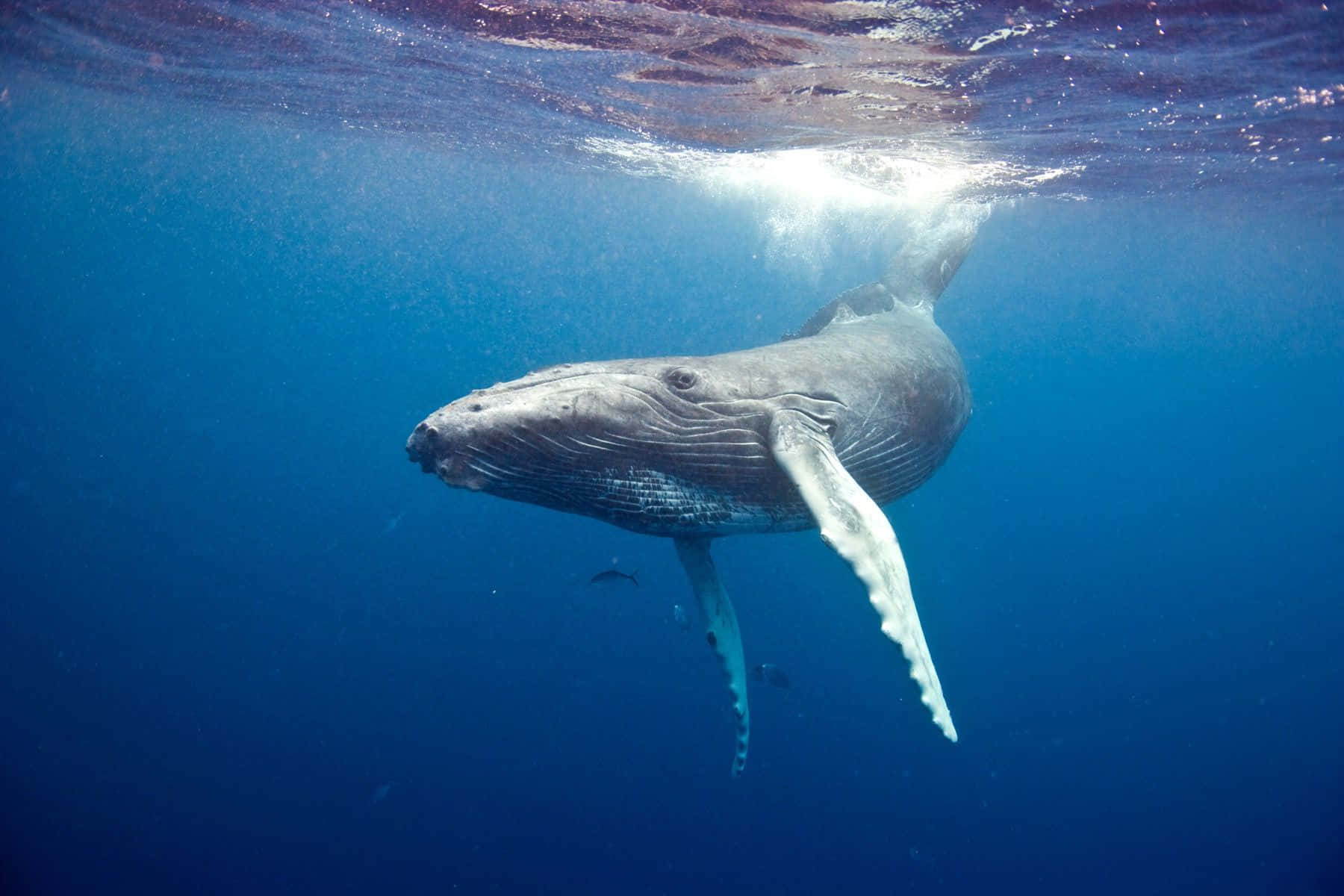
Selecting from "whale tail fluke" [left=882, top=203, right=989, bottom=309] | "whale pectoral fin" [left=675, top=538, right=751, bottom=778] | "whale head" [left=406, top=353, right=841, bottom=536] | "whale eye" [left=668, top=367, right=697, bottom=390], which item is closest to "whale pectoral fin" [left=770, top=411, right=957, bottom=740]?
"whale head" [left=406, top=353, right=841, bottom=536]

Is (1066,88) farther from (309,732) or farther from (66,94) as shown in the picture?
(66,94)

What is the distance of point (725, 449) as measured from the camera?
5199 mm

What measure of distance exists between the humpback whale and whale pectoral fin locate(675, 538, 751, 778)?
0.06 ft

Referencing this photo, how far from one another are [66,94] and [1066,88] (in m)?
31.9

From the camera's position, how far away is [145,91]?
2244 cm

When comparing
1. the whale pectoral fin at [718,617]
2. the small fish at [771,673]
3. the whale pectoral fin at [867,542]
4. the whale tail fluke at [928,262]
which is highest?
the whale tail fluke at [928,262]

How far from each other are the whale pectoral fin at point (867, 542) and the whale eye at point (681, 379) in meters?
0.76

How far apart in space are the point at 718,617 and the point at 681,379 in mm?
3219

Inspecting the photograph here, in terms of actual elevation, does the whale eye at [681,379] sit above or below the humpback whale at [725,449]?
above

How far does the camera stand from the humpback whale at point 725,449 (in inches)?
170

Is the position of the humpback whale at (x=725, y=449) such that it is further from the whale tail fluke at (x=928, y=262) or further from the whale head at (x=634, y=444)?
the whale tail fluke at (x=928, y=262)

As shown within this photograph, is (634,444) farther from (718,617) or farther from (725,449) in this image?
(718,617)

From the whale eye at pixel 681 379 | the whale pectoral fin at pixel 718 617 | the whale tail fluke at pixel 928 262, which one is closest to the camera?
the whale eye at pixel 681 379

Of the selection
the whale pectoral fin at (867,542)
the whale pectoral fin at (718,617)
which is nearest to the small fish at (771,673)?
the whale pectoral fin at (718,617)
